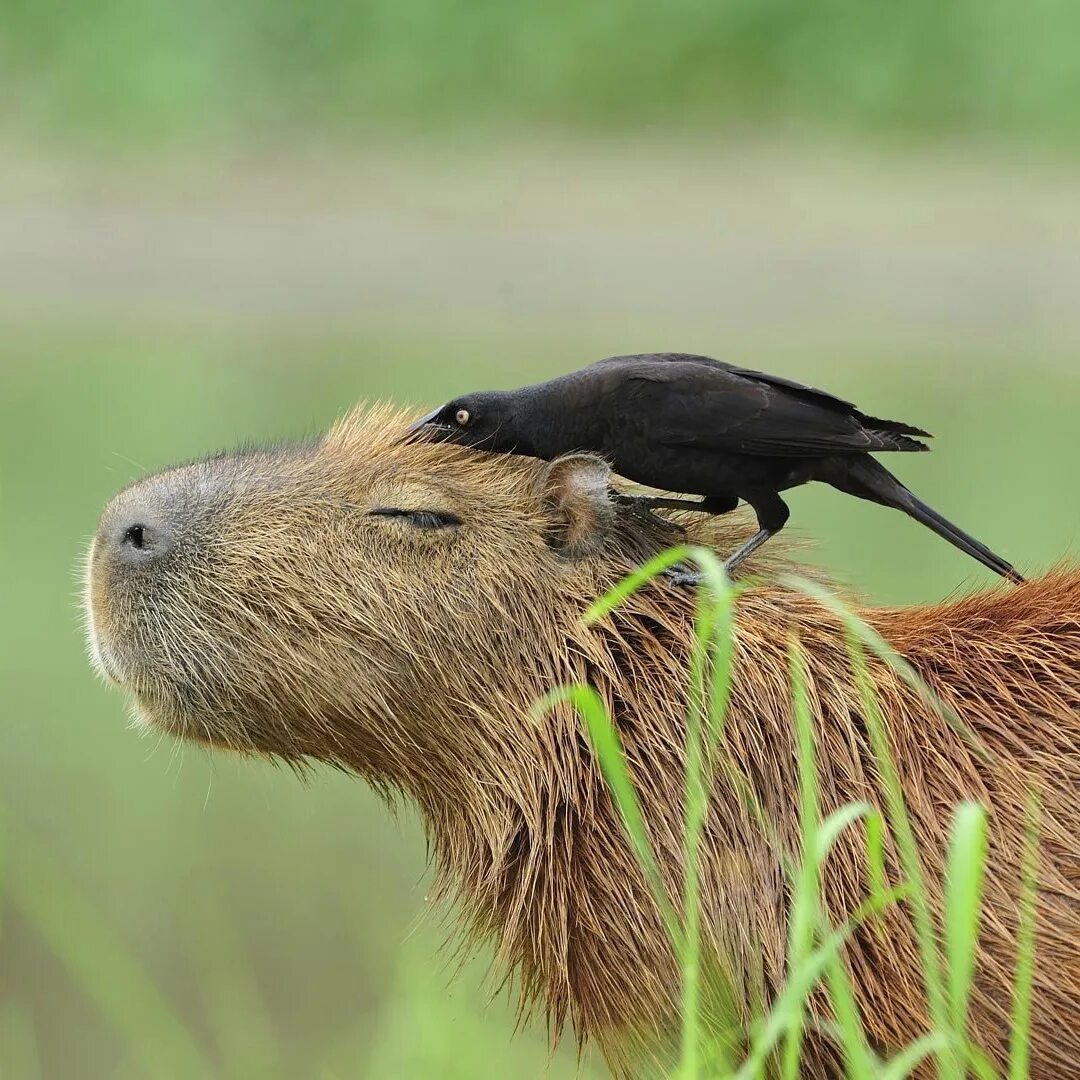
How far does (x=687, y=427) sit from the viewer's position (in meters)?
3.20

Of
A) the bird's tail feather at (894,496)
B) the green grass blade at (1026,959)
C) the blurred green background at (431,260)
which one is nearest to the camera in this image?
the green grass blade at (1026,959)

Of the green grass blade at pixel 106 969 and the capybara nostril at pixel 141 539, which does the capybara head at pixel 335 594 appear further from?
the green grass blade at pixel 106 969

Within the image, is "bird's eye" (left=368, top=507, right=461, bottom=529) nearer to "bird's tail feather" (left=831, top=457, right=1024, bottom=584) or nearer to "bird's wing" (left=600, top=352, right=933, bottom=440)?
"bird's wing" (left=600, top=352, right=933, bottom=440)

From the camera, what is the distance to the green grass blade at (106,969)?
4.23 metres

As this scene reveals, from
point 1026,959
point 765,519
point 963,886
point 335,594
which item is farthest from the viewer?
point 765,519

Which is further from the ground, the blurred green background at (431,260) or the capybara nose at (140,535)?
the capybara nose at (140,535)

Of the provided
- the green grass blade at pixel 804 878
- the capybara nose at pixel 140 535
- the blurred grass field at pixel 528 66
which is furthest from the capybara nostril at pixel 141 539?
the blurred grass field at pixel 528 66

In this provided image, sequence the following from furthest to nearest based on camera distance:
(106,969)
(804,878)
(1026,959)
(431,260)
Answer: (431,260), (106,969), (1026,959), (804,878)

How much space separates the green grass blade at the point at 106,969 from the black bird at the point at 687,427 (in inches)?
52.2

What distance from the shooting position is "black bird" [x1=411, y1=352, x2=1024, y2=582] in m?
3.22

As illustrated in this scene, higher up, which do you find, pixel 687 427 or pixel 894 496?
pixel 687 427

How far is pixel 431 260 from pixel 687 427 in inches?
387

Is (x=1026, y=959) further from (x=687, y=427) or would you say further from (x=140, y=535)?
(x=140, y=535)

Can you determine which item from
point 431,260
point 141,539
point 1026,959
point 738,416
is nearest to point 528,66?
point 431,260
